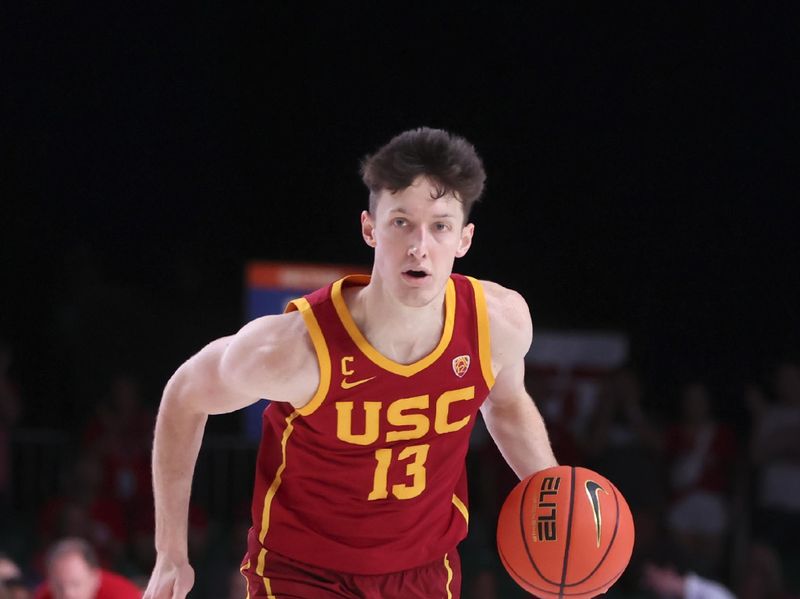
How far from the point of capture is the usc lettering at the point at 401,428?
3.02 meters

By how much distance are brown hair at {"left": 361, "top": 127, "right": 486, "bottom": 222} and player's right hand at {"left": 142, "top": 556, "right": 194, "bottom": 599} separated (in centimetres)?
106

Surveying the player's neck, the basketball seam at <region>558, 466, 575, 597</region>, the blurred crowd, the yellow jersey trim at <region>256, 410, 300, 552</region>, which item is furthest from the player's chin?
the blurred crowd

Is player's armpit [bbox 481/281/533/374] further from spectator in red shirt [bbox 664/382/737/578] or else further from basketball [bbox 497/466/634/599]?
spectator in red shirt [bbox 664/382/737/578]

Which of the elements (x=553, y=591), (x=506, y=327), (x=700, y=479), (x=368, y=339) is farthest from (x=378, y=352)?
(x=700, y=479)

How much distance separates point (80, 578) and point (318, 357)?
8.79ft

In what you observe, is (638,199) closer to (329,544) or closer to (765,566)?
(765,566)

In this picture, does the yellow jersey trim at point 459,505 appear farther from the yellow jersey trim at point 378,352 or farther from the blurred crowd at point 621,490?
the blurred crowd at point 621,490

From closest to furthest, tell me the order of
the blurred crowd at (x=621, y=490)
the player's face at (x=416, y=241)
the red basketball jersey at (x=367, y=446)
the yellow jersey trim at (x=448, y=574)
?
the player's face at (x=416, y=241)
the red basketball jersey at (x=367, y=446)
the yellow jersey trim at (x=448, y=574)
the blurred crowd at (x=621, y=490)

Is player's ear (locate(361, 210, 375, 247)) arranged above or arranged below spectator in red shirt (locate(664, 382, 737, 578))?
above

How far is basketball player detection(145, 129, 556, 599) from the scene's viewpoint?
2.94 metres

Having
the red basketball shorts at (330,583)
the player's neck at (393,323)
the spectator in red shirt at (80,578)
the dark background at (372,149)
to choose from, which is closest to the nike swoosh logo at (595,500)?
the red basketball shorts at (330,583)

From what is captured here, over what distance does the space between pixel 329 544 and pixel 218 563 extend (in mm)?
4002

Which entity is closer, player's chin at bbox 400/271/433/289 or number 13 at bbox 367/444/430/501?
player's chin at bbox 400/271/433/289

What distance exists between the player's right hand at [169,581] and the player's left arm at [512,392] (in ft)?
3.03
